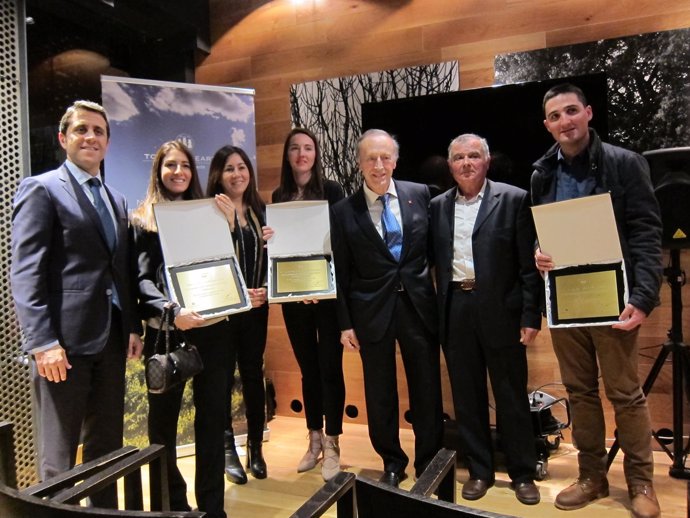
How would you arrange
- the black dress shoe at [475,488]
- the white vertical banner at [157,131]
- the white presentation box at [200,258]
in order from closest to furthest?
the white presentation box at [200,258] < the black dress shoe at [475,488] < the white vertical banner at [157,131]

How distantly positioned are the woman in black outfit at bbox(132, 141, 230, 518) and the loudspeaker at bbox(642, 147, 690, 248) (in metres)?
2.06

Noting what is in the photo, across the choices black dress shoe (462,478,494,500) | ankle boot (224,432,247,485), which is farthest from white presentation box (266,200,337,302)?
black dress shoe (462,478,494,500)

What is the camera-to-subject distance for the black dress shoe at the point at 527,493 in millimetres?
2596

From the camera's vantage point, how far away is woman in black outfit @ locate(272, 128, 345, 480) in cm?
297

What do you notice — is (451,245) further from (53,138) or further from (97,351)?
(53,138)

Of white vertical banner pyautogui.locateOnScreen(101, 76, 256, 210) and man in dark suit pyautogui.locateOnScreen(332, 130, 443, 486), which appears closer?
man in dark suit pyautogui.locateOnScreen(332, 130, 443, 486)

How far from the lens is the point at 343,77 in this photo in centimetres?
391

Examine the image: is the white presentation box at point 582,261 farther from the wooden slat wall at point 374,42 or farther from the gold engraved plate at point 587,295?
the wooden slat wall at point 374,42

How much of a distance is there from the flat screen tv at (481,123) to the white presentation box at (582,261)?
1.06m

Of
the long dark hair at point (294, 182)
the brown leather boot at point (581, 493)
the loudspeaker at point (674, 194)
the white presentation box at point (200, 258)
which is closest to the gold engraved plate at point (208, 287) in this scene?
the white presentation box at point (200, 258)

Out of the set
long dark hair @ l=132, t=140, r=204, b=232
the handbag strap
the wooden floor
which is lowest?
the wooden floor

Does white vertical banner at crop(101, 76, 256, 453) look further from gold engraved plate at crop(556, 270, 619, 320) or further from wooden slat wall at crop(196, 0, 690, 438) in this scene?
gold engraved plate at crop(556, 270, 619, 320)

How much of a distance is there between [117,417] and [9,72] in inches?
60.2

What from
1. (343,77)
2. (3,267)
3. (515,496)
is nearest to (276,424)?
(515,496)
